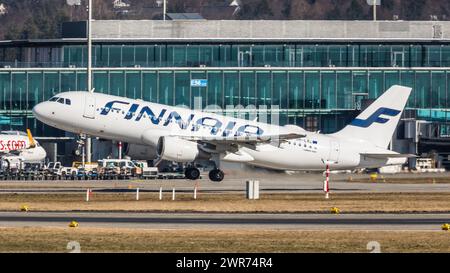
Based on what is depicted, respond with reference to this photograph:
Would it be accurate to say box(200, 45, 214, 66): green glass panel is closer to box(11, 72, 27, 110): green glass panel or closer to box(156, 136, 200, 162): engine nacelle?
box(11, 72, 27, 110): green glass panel

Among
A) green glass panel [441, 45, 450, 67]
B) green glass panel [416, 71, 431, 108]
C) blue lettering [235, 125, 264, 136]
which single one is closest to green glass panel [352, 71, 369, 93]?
green glass panel [416, 71, 431, 108]

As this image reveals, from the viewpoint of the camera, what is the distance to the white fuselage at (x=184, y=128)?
8231 cm

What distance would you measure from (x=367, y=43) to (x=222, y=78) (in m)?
17.1

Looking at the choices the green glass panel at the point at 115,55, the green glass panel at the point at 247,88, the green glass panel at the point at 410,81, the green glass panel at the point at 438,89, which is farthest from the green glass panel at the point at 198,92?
the green glass panel at the point at 438,89

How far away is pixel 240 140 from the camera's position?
276 feet

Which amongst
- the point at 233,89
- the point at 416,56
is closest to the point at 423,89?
the point at 416,56

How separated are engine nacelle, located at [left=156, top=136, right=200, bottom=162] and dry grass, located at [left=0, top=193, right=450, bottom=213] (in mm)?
6218

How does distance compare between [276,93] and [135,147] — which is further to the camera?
[276,93]

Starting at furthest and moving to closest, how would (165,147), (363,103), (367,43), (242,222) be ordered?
1. (367,43)
2. (363,103)
3. (165,147)
4. (242,222)

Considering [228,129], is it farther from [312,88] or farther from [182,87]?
[312,88]

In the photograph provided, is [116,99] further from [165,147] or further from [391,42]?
[391,42]

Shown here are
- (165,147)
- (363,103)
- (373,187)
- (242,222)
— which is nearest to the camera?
(242,222)

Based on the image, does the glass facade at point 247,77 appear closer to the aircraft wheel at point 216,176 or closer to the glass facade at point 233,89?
the glass facade at point 233,89

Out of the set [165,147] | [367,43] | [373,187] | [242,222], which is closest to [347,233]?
[242,222]
